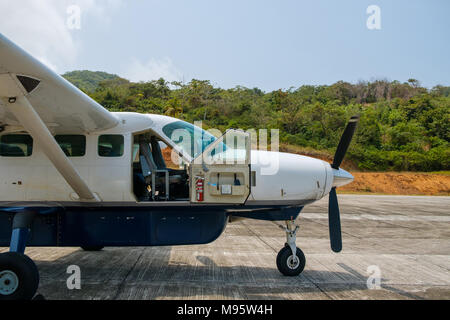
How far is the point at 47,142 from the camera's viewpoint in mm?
4992

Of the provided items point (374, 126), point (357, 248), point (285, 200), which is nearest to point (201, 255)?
point (285, 200)

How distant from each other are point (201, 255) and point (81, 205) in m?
2.96

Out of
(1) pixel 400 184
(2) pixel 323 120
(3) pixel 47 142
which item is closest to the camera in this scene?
(3) pixel 47 142

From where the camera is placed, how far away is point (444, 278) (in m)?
6.30

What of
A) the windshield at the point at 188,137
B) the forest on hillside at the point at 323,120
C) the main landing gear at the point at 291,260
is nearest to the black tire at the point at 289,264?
the main landing gear at the point at 291,260

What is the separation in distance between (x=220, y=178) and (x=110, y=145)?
191 cm

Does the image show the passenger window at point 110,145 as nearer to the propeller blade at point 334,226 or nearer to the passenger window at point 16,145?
the passenger window at point 16,145

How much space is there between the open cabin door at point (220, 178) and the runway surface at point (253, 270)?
54.8 inches

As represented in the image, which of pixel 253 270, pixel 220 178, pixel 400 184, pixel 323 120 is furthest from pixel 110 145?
pixel 323 120

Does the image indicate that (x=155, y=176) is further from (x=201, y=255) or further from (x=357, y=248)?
(x=357, y=248)

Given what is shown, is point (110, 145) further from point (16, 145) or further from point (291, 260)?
point (291, 260)

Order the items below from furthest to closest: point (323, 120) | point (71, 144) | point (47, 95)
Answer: point (323, 120) → point (71, 144) → point (47, 95)

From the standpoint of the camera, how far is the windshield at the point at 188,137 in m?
5.99

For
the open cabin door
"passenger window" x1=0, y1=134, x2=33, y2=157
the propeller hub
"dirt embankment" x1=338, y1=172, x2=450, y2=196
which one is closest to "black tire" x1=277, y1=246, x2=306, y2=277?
the open cabin door
